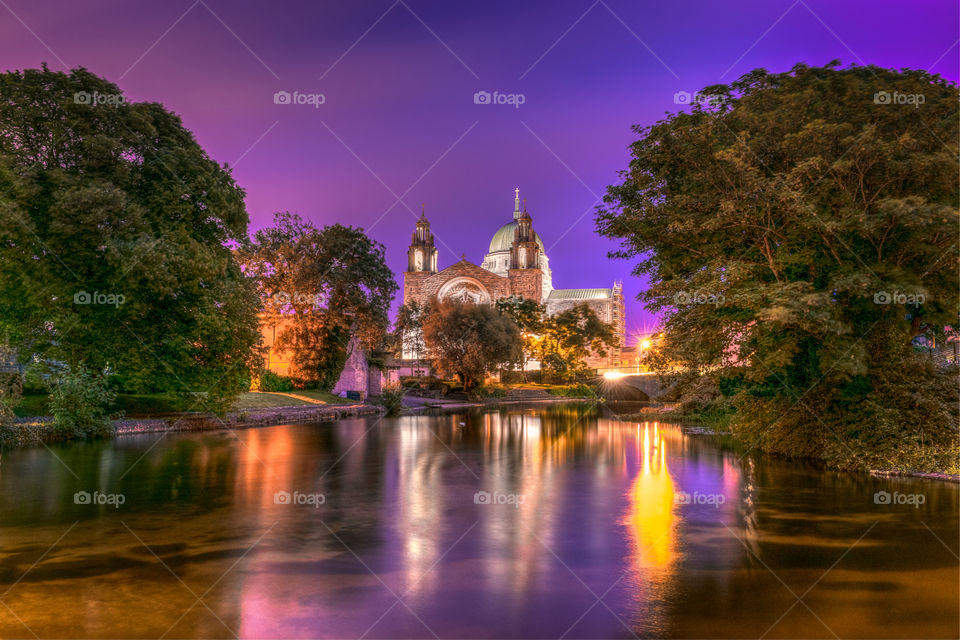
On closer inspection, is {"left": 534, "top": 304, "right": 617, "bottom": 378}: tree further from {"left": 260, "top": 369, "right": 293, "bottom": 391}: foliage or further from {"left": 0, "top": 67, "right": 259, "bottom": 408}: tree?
{"left": 0, "top": 67, "right": 259, "bottom": 408}: tree

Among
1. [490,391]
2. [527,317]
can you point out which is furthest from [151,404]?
[527,317]

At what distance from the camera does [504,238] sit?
119 m

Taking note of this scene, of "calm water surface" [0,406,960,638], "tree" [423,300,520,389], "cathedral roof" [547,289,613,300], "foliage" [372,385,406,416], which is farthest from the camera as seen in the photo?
"cathedral roof" [547,289,613,300]

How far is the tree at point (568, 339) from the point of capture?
71.8 meters

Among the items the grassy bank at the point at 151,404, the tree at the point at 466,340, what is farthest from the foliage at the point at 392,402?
the tree at the point at 466,340

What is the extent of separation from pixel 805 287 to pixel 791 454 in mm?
5718

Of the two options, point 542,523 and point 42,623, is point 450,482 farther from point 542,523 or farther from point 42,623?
point 42,623

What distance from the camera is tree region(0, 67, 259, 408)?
804 inches

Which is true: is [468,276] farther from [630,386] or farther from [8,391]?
[8,391]

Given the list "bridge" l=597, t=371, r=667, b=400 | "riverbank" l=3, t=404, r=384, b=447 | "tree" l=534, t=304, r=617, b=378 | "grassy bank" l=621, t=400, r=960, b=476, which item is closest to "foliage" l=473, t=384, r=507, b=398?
"bridge" l=597, t=371, r=667, b=400

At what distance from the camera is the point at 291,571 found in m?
7.34

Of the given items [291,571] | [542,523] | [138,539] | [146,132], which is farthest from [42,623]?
[146,132]

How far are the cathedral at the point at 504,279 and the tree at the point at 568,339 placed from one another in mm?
16493

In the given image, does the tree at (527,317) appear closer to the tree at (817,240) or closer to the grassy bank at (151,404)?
the grassy bank at (151,404)
